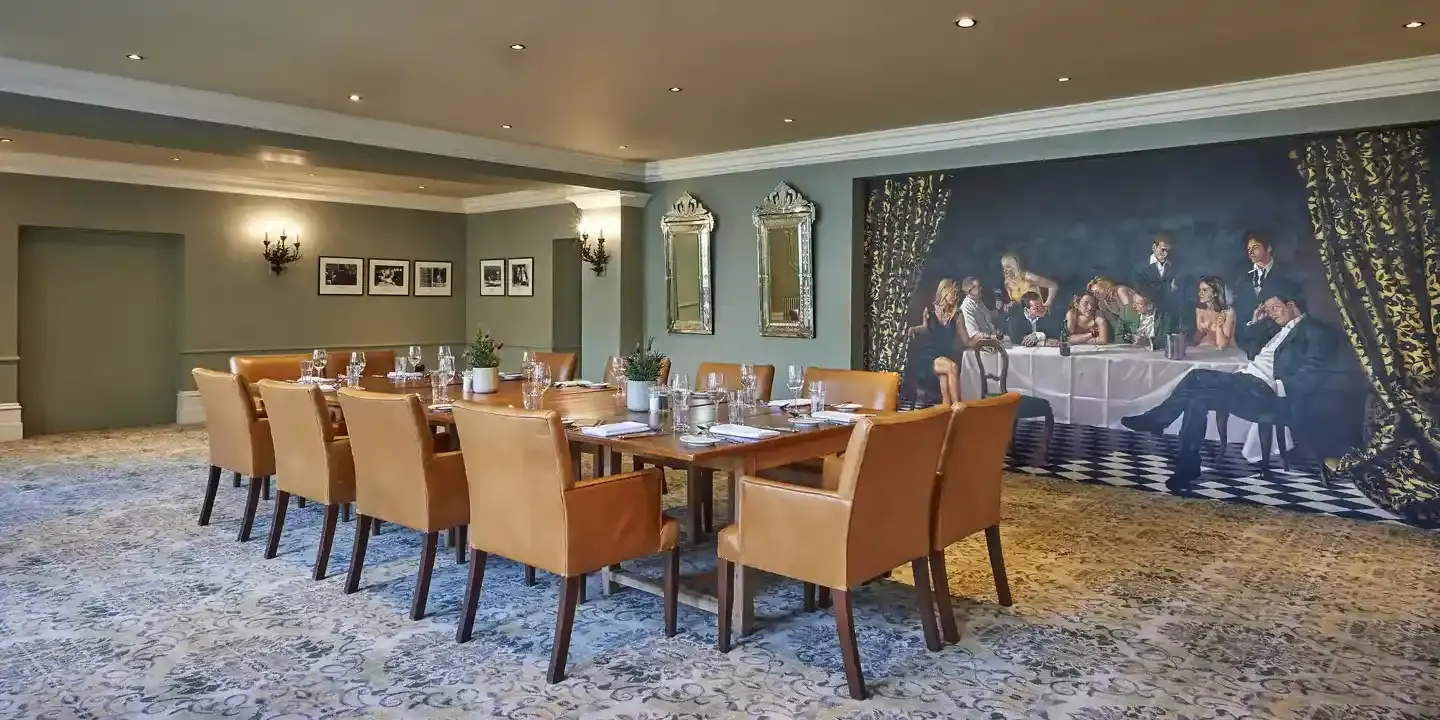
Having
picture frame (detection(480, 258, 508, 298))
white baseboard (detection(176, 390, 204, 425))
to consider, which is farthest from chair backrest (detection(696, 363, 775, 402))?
white baseboard (detection(176, 390, 204, 425))

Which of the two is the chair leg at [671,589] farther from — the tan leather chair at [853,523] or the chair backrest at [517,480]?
the chair backrest at [517,480]

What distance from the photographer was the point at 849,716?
2.74 metres

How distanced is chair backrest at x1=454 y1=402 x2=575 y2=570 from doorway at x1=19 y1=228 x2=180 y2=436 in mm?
7142

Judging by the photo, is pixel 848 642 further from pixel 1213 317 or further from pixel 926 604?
pixel 1213 317

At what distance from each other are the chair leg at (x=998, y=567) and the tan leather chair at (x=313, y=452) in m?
2.67

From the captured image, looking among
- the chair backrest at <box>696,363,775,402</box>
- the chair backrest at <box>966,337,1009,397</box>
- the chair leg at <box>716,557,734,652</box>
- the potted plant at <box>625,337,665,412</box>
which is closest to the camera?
the chair leg at <box>716,557,734,652</box>

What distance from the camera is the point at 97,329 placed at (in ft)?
28.1

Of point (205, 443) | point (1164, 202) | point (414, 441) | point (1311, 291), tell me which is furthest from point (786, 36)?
point (205, 443)

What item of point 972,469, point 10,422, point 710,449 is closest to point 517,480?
point 710,449

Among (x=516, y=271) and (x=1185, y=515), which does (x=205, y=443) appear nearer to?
(x=516, y=271)

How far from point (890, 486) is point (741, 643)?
32.2 inches

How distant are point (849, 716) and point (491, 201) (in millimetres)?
8618

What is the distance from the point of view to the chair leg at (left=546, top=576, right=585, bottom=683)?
9.78 ft

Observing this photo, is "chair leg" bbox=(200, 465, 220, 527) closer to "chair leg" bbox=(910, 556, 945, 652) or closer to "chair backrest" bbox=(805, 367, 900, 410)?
"chair backrest" bbox=(805, 367, 900, 410)
